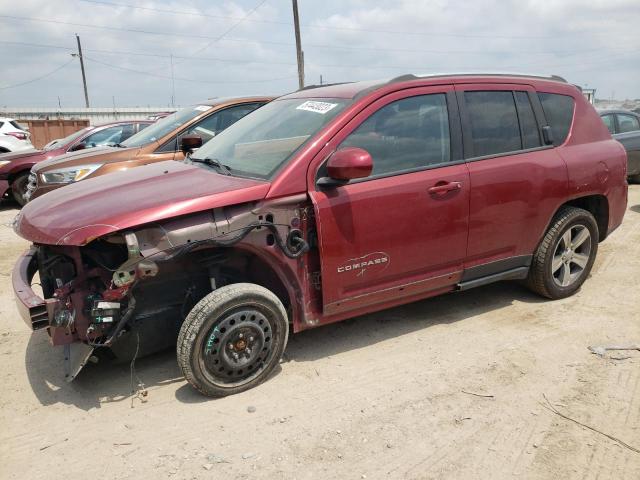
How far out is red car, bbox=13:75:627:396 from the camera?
2.96 metres

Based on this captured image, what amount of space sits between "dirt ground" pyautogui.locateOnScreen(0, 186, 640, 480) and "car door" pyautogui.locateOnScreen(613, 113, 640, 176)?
7.03 m

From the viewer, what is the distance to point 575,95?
4.57 meters

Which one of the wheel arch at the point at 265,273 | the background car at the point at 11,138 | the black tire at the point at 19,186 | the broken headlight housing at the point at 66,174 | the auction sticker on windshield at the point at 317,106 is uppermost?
the background car at the point at 11,138

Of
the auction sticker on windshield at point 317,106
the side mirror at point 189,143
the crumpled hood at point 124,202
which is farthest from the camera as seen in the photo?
the side mirror at point 189,143

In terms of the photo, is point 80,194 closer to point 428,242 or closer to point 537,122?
point 428,242

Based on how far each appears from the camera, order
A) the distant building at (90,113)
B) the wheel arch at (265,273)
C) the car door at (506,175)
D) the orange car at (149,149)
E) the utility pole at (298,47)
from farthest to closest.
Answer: the distant building at (90,113)
the utility pole at (298,47)
the orange car at (149,149)
the car door at (506,175)
the wheel arch at (265,273)

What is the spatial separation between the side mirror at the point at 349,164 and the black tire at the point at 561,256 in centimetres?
206

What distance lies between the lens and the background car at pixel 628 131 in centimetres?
991

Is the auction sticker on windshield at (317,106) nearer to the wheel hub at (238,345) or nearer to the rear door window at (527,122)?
the wheel hub at (238,345)

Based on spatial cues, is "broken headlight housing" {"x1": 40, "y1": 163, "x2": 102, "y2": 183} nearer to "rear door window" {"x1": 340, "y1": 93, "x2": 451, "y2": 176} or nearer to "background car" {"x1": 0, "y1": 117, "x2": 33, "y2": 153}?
"rear door window" {"x1": 340, "y1": 93, "x2": 451, "y2": 176}

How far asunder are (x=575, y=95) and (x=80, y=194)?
4.12 metres

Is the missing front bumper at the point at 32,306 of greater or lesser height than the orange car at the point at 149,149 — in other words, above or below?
below

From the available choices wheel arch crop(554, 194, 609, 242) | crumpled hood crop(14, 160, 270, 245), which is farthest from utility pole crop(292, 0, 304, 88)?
crumpled hood crop(14, 160, 270, 245)

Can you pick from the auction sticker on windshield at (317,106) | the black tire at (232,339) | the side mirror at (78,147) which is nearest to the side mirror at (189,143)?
the auction sticker on windshield at (317,106)
